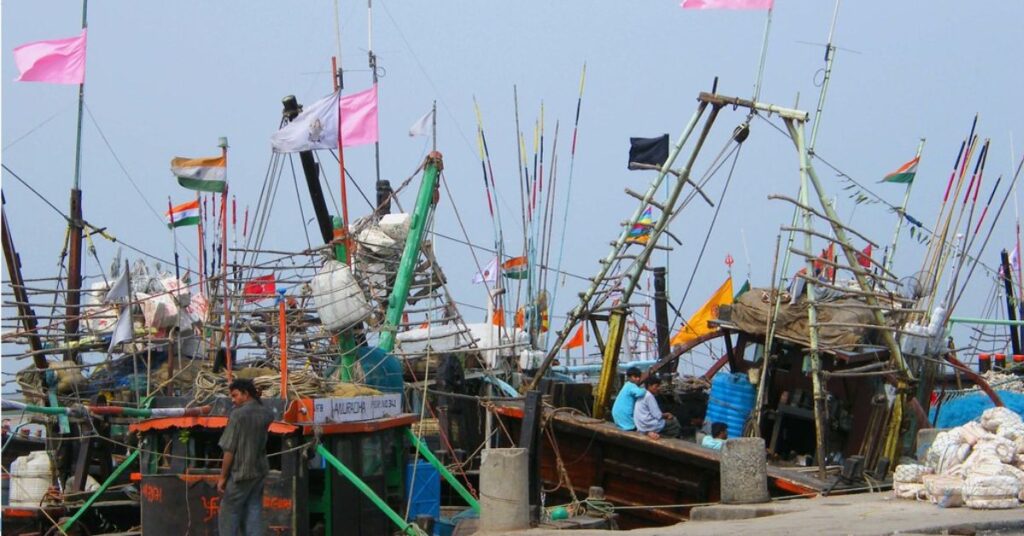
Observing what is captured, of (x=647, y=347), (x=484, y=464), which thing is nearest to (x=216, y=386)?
(x=484, y=464)

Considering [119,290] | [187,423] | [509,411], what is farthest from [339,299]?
[509,411]

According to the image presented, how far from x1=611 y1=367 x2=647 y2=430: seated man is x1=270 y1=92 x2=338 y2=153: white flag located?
4409mm

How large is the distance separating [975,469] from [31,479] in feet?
36.9

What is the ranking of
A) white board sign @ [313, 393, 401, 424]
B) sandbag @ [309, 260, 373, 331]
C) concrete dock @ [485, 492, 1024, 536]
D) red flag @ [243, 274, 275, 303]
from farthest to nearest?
sandbag @ [309, 260, 373, 331] → red flag @ [243, 274, 275, 303] → white board sign @ [313, 393, 401, 424] → concrete dock @ [485, 492, 1024, 536]

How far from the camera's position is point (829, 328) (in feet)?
48.6

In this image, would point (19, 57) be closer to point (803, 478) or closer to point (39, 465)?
point (39, 465)

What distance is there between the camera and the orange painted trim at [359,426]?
36.5ft

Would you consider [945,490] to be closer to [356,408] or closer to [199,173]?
[356,408]

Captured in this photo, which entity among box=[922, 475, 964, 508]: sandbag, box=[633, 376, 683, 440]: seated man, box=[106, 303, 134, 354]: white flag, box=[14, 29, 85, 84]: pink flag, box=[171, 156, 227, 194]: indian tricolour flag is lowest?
box=[922, 475, 964, 508]: sandbag

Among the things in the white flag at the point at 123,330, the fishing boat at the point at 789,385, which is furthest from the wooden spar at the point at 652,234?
the white flag at the point at 123,330

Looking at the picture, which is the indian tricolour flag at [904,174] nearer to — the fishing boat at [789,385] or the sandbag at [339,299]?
the fishing boat at [789,385]

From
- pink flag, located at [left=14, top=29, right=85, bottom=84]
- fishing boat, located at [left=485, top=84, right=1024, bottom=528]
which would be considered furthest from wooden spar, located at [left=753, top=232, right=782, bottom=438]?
pink flag, located at [left=14, top=29, right=85, bottom=84]

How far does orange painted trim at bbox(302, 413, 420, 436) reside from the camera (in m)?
11.1

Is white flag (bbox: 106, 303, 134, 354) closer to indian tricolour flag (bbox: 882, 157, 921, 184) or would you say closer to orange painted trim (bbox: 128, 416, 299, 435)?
orange painted trim (bbox: 128, 416, 299, 435)
